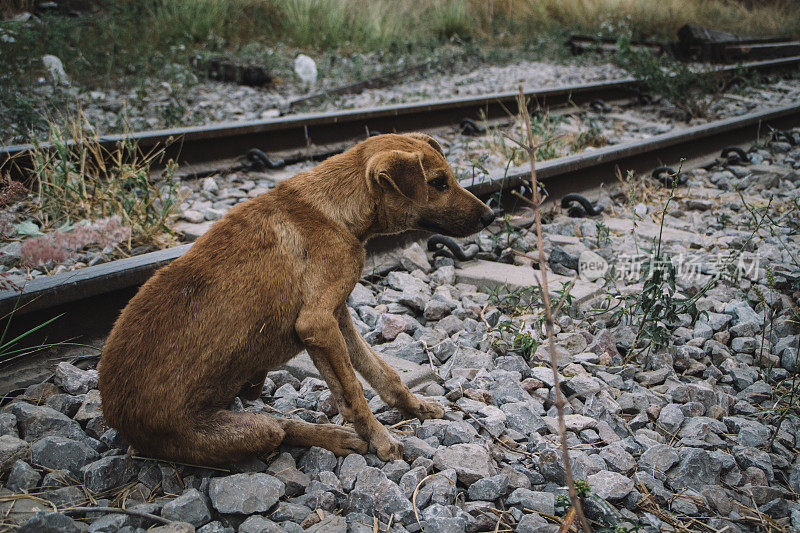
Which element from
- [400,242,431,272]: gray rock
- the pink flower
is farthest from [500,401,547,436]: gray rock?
the pink flower

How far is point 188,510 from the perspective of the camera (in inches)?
81.9

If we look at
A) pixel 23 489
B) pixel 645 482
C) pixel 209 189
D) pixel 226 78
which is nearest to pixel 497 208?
pixel 209 189

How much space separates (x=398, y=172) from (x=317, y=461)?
3.82 ft

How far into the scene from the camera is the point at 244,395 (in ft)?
9.27

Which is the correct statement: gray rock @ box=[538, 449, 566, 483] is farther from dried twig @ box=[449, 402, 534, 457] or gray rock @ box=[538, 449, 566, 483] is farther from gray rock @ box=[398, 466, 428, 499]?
gray rock @ box=[398, 466, 428, 499]

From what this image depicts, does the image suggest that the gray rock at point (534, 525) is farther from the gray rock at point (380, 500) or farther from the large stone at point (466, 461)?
the gray rock at point (380, 500)

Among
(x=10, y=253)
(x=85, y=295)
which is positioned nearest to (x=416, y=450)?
(x=85, y=295)

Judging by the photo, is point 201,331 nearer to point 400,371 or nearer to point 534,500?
point 400,371

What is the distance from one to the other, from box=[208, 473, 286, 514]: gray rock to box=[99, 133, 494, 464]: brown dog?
138 millimetres

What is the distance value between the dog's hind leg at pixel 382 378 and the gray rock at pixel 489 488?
555mm

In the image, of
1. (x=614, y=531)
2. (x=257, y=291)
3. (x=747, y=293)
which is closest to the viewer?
(x=614, y=531)

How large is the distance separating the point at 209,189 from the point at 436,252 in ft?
7.01

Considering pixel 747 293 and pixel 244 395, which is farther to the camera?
pixel 747 293

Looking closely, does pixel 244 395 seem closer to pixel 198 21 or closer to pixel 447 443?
pixel 447 443
